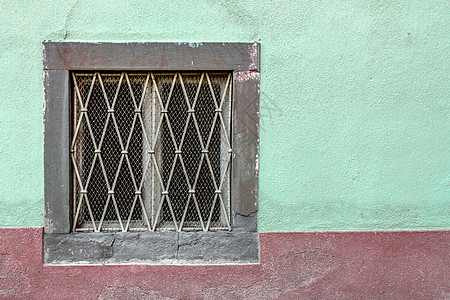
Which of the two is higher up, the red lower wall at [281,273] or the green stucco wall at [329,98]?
the green stucco wall at [329,98]

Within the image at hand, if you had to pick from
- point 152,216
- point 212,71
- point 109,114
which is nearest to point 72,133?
point 109,114

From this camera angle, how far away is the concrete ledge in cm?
291

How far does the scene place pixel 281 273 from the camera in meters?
2.89

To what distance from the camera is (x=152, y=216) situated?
9.86 ft

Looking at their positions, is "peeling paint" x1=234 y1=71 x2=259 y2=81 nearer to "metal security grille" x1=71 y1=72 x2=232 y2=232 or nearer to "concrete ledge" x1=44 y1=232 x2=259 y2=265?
"metal security grille" x1=71 y1=72 x2=232 y2=232

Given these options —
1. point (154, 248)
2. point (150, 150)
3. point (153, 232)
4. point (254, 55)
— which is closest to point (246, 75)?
point (254, 55)

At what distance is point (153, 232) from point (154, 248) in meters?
0.13

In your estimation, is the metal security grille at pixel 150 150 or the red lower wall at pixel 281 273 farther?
the metal security grille at pixel 150 150

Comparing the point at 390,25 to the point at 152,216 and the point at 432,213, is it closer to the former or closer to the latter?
the point at 432,213

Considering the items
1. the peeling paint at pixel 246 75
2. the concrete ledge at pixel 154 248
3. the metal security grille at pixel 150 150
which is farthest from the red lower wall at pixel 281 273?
the peeling paint at pixel 246 75

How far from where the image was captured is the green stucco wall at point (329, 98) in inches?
114

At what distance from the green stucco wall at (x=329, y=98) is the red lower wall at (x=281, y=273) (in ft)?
0.40

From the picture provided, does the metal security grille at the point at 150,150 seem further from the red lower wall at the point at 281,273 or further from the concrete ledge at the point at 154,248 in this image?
the red lower wall at the point at 281,273

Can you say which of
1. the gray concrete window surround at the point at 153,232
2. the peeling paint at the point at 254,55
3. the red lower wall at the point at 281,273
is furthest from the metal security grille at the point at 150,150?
the red lower wall at the point at 281,273
